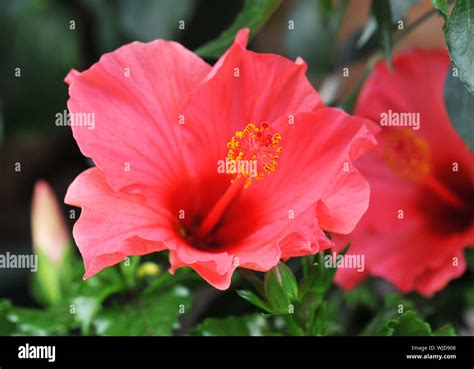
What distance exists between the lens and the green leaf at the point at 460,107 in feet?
2.51

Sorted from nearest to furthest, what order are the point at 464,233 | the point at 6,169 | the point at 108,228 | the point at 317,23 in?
the point at 108,228
the point at 464,233
the point at 317,23
the point at 6,169

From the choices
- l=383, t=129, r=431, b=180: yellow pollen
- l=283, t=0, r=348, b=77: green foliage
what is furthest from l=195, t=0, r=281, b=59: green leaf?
l=283, t=0, r=348, b=77: green foliage

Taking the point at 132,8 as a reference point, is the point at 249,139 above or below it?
below

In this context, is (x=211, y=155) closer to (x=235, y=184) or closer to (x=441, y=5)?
(x=235, y=184)

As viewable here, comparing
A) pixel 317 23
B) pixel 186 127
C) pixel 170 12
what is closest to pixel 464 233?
pixel 186 127

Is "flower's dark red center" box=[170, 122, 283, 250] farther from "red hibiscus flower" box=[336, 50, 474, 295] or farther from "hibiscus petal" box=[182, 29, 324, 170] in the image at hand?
"red hibiscus flower" box=[336, 50, 474, 295]

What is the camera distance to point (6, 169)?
211 cm

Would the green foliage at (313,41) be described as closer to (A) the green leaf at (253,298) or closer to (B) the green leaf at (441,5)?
(B) the green leaf at (441,5)

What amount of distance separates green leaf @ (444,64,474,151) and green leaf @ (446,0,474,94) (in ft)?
0.42

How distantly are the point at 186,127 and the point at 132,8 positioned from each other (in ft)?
2.33

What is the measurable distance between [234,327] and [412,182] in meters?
0.29

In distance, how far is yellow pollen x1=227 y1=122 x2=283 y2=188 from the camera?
2.21 ft

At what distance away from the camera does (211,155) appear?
0.72 metres
